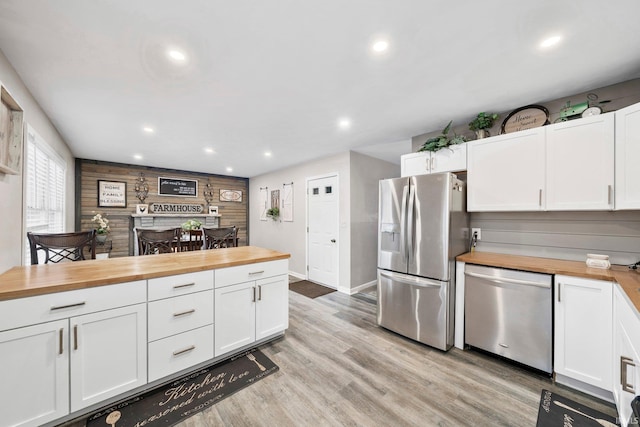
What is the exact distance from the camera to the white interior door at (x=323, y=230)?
14.6ft

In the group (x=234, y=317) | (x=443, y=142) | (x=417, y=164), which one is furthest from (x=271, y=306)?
(x=443, y=142)

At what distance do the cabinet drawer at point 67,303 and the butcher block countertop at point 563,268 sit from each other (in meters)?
2.92

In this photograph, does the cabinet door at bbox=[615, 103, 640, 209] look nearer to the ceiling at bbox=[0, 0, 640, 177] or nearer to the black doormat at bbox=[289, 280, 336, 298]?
the ceiling at bbox=[0, 0, 640, 177]

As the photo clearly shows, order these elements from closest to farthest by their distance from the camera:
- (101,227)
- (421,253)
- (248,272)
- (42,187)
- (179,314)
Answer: (179,314)
(248,272)
(421,253)
(42,187)
(101,227)

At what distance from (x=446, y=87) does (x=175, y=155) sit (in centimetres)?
474

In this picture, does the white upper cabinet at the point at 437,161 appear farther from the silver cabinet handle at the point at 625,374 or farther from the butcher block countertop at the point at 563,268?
the silver cabinet handle at the point at 625,374

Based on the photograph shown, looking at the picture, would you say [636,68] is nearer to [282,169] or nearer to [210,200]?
[282,169]

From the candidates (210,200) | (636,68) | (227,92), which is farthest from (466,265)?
(210,200)

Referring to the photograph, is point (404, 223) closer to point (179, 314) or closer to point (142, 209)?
point (179, 314)

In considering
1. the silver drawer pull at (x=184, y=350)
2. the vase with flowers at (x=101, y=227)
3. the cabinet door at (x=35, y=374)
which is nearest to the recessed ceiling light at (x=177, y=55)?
the cabinet door at (x=35, y=374)

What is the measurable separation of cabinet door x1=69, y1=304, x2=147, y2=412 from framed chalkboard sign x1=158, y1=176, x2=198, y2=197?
5.12 meters

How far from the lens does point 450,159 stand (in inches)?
109

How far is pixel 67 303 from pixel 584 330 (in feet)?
12.0

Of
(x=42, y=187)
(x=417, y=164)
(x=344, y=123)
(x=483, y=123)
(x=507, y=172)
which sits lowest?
(x=42, y=187)
